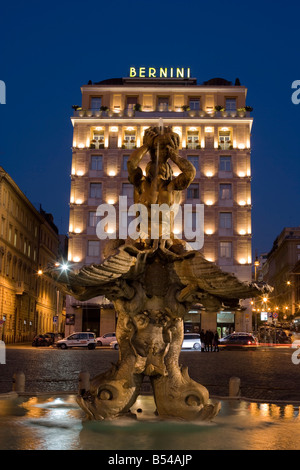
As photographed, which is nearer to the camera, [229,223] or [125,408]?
[125,408]

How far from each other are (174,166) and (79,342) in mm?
20578

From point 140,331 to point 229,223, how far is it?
4783cm

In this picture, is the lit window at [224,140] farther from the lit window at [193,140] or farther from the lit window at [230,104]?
the lit window at [230,104]

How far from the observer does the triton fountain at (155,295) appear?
7.02 metres

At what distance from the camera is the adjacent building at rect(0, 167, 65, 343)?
48594 millimetres

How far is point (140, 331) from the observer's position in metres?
7.53

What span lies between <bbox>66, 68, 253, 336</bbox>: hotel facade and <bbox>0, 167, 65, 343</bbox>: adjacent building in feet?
18.0

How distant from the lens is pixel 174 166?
5222 centimetres

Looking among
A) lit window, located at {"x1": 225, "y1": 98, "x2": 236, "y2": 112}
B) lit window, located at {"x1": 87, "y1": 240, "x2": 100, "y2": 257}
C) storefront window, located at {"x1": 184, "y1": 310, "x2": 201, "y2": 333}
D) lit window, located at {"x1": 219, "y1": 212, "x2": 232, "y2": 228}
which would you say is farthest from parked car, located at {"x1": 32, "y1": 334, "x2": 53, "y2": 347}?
lit window, located at {"x1": 225, "y1": 98, "x2": 236, "y2": 112}

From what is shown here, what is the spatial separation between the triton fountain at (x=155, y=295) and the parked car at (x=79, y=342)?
32.6 metres

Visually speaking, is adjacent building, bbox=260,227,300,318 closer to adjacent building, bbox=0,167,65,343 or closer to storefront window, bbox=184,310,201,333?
adjacent building, bbox=0,167,65,343

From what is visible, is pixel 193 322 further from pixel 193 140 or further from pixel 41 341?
pixel 193 140
